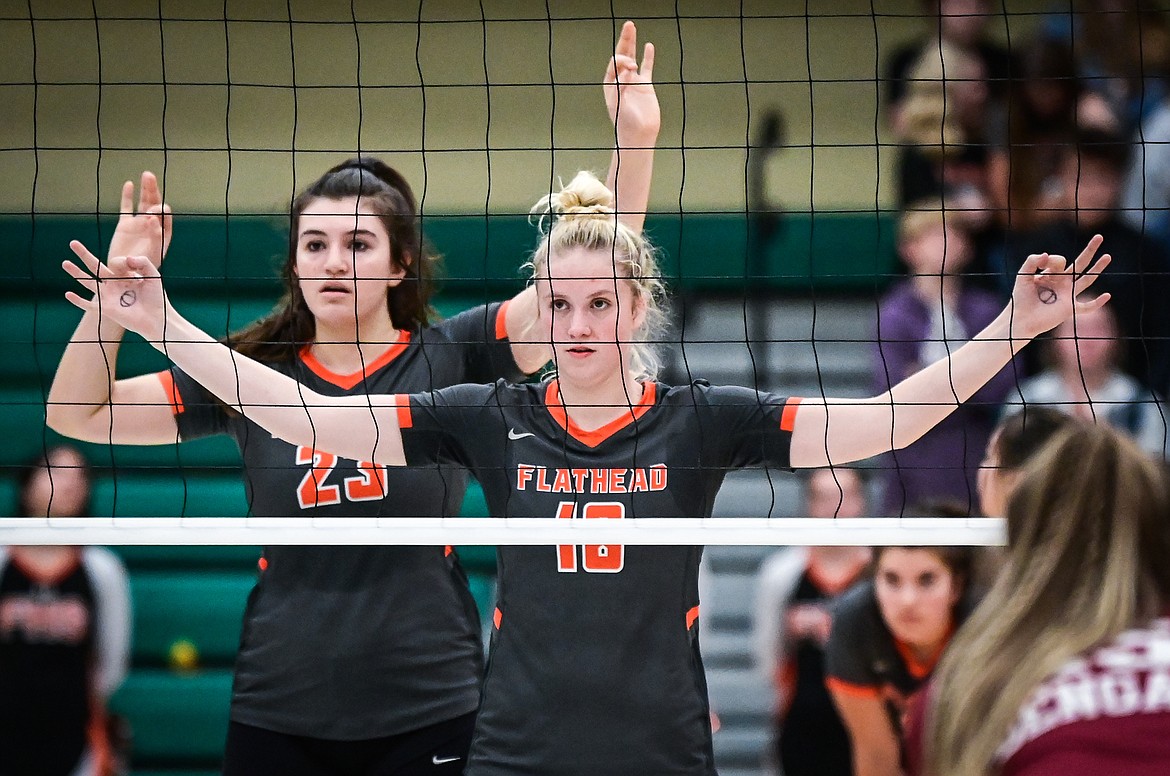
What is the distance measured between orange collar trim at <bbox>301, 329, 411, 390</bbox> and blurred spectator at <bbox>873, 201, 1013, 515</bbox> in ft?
7.80

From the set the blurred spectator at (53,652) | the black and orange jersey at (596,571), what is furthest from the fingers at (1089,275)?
the blurred spectator at (53,652)

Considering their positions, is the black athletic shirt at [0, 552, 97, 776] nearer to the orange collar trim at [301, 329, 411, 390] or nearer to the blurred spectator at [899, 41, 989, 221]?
the orange collar trim at [301, 329, 411, 390]

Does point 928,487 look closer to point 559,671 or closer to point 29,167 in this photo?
point 559,671

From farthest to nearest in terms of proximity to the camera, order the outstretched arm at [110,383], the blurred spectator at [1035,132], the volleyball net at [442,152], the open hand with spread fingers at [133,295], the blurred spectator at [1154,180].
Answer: the volleyball net at [442,152] → the blurred spectator at [1035,132] → the blurred spectator at [1154,180] → the outstretched arm at [110,383] → the open hand with spread fingers at [133,295]

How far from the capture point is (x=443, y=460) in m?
2.71

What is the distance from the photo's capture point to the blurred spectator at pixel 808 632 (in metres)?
4.32

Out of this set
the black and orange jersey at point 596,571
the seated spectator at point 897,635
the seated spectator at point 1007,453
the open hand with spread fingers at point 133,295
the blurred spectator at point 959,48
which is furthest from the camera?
the blurred spectator at point 959,48

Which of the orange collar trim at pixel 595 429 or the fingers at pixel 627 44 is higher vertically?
the fingers at pixel 627 44

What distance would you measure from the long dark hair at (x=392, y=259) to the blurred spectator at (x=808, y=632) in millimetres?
1649

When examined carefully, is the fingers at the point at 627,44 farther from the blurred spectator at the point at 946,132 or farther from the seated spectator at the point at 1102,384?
the blurred spectator at the point at 946,132

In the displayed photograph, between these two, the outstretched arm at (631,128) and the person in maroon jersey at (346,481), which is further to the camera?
the outstretched arm at (631,128)

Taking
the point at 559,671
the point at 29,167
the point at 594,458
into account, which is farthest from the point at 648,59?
the point at 29,167

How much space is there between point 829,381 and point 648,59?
123 inches

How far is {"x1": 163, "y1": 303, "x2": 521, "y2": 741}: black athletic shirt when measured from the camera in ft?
9.44
